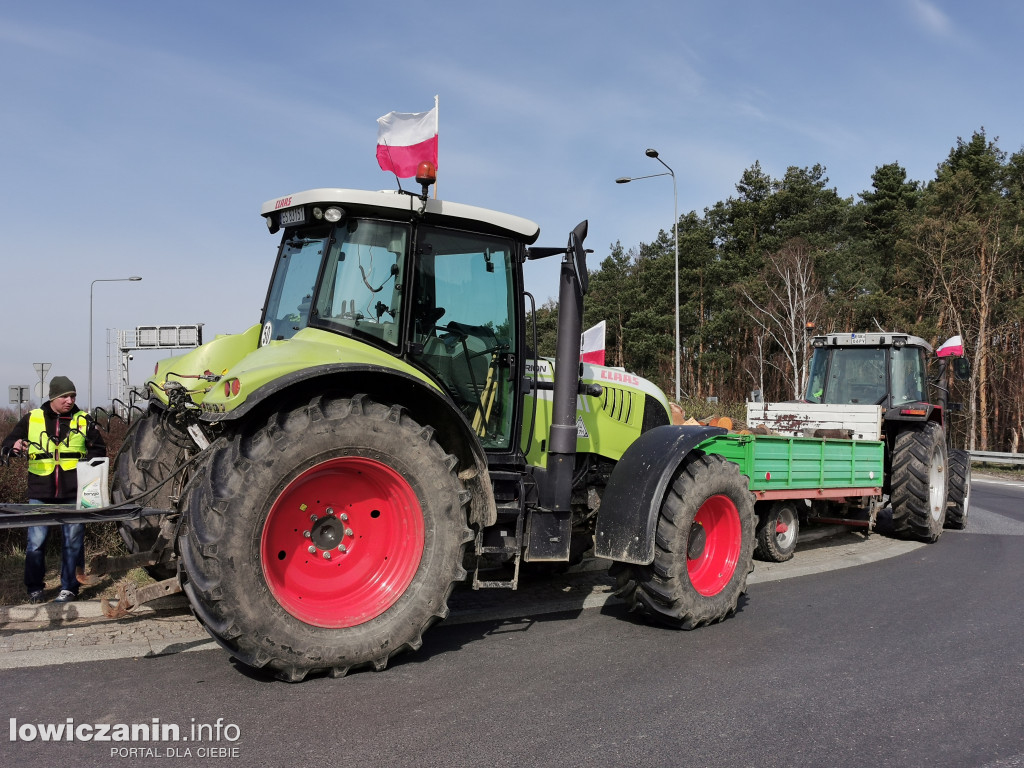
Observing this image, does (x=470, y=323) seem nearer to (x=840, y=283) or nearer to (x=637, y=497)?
(x=637, y=497)

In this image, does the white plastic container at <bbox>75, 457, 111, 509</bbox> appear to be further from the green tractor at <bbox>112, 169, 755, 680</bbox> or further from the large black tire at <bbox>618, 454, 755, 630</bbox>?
the large black tire at <bbox>618, 454, 755, 630</bbox>

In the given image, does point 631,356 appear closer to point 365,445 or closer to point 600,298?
point 600,298

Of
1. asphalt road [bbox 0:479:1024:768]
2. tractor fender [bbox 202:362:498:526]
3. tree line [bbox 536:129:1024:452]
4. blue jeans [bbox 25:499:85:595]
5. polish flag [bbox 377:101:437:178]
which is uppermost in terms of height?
tree line [bbox 536:129:1024:452]

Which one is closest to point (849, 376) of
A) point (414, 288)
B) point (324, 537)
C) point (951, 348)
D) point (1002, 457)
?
point (951, 348)

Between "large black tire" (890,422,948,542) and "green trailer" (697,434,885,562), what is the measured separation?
0.26 meters

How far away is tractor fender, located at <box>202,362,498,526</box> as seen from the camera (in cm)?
394

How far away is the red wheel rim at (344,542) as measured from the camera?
4164 millimetres

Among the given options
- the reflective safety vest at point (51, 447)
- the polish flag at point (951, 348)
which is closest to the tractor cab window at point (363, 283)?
the reflective safety vest at point (51, 447)

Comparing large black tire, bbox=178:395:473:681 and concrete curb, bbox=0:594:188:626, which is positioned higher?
large black tire, bbox=178:395:473:681

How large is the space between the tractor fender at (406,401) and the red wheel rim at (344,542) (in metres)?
0.39

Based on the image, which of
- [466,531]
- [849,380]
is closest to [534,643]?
[466,531]

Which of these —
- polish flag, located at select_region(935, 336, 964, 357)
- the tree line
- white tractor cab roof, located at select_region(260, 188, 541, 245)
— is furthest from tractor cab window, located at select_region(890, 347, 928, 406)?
the tree line

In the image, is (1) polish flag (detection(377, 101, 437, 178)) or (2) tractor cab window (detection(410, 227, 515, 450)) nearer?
(2) tractor cab window (detection(410, 227, 515, 450))

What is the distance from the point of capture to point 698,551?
579 cm
